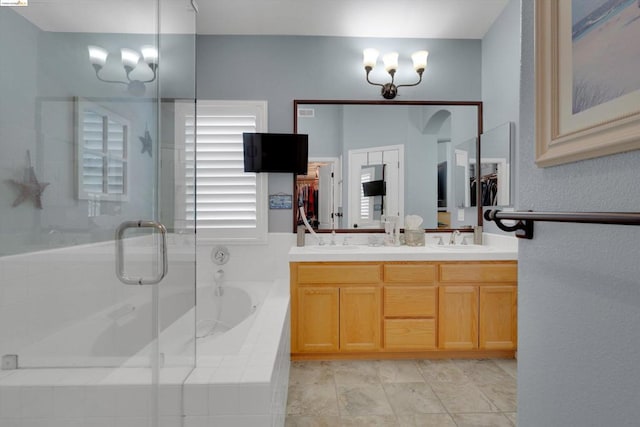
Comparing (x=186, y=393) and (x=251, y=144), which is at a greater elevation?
(x=251, y=144)

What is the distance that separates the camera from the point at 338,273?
7.79 ft

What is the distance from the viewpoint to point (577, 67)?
0.70 metres

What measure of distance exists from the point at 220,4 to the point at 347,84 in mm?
1199

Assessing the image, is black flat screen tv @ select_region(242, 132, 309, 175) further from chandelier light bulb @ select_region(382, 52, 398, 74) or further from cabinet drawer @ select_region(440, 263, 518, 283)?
cabinet drawer @ select_region(440, 263, 518, 283)

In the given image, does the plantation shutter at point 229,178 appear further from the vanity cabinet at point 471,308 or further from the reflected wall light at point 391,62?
the vanity cabinet at point 471,308

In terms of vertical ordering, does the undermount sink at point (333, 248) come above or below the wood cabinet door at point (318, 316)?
above

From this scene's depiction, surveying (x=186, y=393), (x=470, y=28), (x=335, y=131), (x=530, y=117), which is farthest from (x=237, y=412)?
(x=470, y=28)

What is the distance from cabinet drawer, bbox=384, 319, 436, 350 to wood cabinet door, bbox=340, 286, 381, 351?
83 millimetres

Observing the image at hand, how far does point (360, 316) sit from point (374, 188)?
3.72ft

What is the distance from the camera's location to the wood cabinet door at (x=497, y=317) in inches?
94.0

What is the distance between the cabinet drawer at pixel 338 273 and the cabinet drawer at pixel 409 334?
0.37 metres

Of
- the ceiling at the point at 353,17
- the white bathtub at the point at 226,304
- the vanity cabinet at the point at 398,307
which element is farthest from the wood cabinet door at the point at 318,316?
the ceiling at the point at 353,17

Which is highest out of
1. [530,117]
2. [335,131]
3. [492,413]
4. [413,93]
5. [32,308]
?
[413,93]

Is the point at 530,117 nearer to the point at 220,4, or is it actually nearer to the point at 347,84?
the point at 347,84
